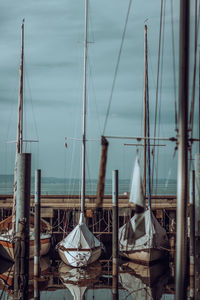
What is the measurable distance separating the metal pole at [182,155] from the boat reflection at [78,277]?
12.4 meters

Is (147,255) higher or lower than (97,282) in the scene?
higher

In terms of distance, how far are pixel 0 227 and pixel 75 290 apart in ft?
29.4

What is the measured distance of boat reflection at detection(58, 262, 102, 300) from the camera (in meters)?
19.7

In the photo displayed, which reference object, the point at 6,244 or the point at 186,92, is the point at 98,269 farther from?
the point at 186,92

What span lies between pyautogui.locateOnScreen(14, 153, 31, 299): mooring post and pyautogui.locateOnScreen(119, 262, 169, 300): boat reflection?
4.90 metres

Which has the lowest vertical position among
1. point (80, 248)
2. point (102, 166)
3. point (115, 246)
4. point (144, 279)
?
point (144, 279)

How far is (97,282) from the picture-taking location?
68.2 ft

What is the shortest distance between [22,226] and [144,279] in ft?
24.5

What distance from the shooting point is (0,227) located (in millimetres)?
26906

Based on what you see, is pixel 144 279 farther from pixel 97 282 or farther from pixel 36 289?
pixel 36 289

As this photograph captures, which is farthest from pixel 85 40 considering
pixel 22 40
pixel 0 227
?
pixel 0 227

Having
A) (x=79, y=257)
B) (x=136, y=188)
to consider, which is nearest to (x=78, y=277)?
(x=79, y=257)

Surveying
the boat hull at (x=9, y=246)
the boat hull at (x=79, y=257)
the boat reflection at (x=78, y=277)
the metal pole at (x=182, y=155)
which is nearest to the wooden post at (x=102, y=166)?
the metal pole at (x=182, y=155)

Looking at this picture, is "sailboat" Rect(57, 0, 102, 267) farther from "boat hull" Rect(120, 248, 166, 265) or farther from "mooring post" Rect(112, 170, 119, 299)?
"mooring post" Rect(112, 170, 119, 299)
